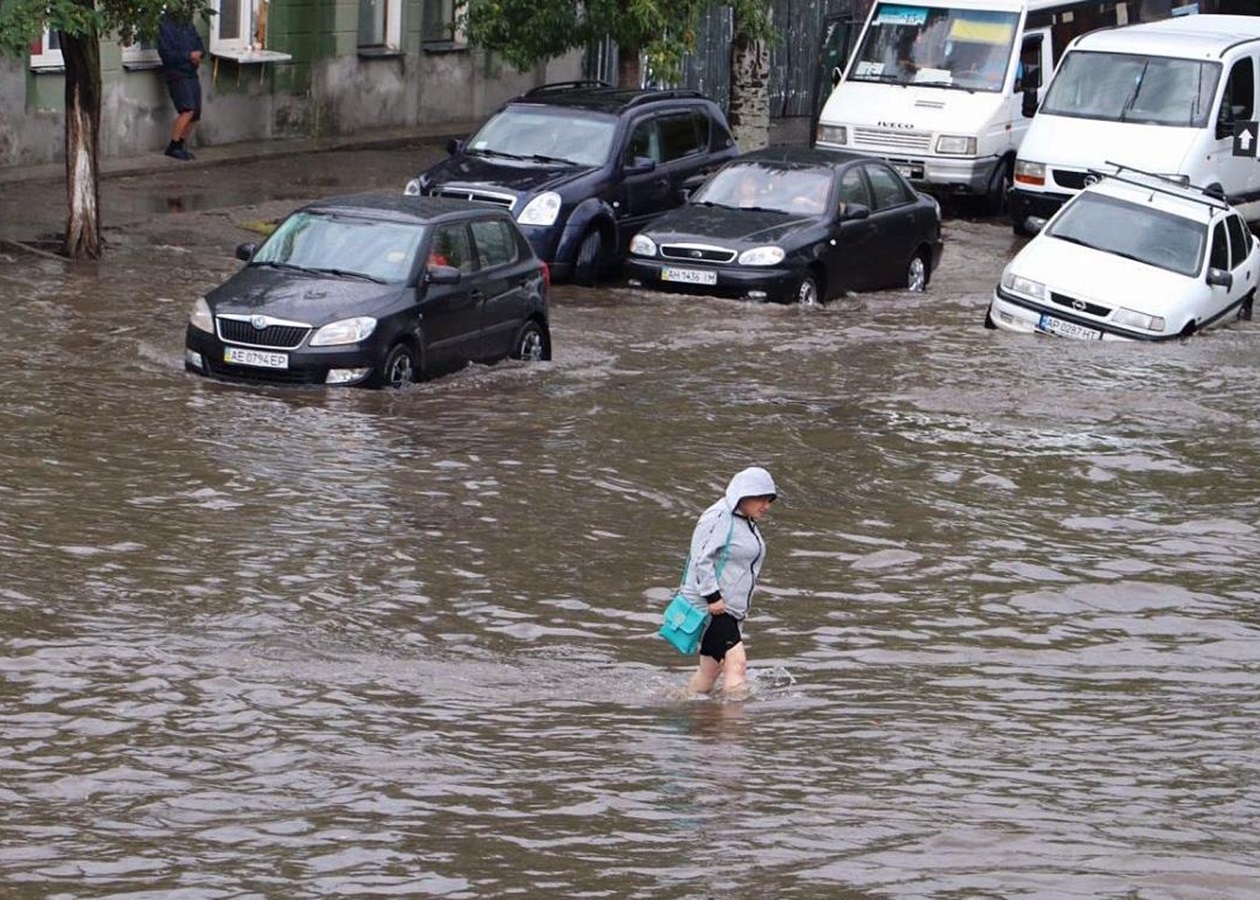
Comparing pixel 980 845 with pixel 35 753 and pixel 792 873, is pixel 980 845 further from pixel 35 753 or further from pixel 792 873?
pixel 35 753

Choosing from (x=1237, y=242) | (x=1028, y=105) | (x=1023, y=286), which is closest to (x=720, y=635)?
(x=1023, y=286)

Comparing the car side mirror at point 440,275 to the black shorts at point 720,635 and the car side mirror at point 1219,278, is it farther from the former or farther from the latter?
the car side mirror at point 1219,278

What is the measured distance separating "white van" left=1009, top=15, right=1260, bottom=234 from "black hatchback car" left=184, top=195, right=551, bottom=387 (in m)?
11.1

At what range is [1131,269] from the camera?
22.0 metres

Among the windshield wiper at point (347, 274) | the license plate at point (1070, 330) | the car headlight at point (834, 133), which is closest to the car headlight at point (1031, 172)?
the car headlight at point (834, 133)

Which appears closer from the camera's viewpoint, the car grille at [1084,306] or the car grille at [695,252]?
the car grille at [1084,306]

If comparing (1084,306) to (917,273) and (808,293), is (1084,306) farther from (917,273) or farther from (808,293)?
(917,273)

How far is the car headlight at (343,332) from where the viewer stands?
16984 mm

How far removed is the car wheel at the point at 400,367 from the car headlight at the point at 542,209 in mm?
5219

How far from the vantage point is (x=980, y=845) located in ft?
28.4

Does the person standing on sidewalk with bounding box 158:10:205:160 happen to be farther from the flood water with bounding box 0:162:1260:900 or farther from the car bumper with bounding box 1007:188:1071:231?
the car bumper with bounding box 1007:188:1071:231

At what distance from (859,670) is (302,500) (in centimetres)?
417

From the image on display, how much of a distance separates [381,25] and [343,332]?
1765cm

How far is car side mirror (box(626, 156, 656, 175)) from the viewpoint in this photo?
23891 mm
